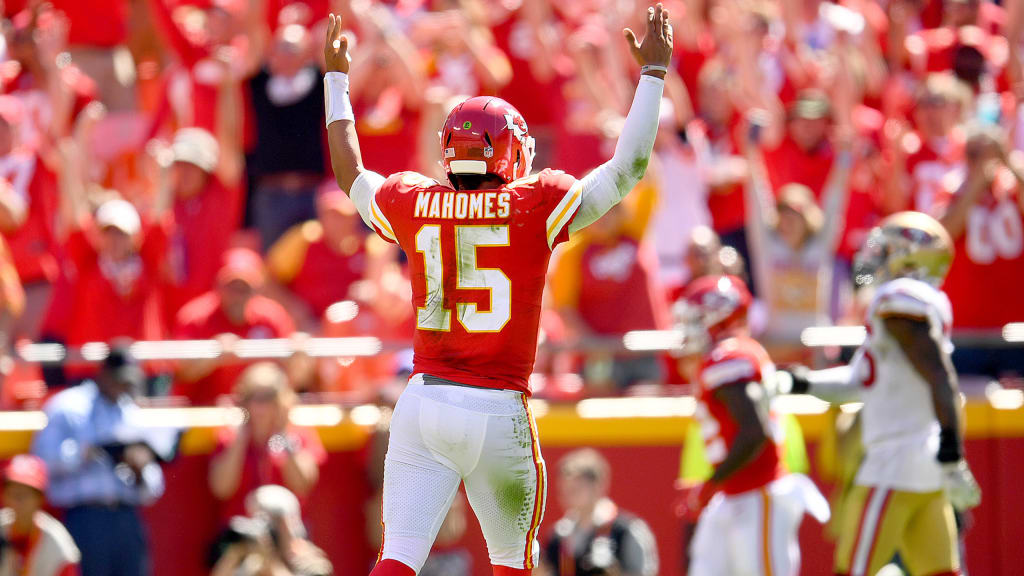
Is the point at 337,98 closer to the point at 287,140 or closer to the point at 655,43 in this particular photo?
the point at 655,43

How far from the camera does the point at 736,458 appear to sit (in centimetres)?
683

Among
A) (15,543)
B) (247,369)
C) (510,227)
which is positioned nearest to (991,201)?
(247,369)

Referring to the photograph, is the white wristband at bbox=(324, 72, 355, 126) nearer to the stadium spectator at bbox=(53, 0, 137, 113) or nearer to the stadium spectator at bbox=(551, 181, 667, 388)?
the stadium spectator at bbox=(551, 181, 667, 388)

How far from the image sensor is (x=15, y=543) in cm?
795

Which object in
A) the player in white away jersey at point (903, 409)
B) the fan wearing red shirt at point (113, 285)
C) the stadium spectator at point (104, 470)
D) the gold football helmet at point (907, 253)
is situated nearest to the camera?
the player in white away jersey at point (903, 409)

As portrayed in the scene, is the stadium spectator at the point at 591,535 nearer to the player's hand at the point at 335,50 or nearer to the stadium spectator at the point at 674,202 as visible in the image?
the stadium spectator at the point at 674,202

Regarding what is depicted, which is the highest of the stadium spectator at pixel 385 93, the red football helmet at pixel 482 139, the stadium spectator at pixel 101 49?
the stadium spectator at pixel 101 49

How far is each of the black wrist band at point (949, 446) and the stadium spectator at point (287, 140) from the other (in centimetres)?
504

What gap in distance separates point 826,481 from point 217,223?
159 inches

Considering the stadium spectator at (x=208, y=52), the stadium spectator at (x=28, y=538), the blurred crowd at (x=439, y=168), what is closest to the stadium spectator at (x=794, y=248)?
the blurred crowd at (x=439, y=168)

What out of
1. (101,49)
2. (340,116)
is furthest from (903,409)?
(101,49)

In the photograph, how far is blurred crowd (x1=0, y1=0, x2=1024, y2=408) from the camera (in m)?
8.90

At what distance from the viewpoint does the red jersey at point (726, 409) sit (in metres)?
6.93

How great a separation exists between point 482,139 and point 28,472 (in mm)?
4316
